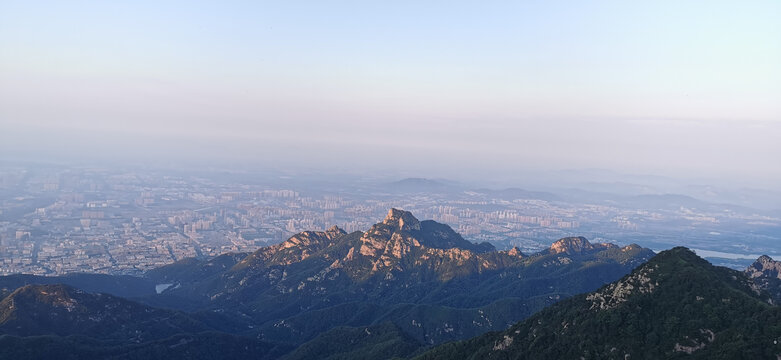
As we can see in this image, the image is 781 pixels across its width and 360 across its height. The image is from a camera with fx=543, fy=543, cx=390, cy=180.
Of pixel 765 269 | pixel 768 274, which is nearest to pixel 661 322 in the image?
pixel 768 274

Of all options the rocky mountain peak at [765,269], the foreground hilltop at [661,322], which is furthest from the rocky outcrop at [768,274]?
the foreground hilltop at [661,322]

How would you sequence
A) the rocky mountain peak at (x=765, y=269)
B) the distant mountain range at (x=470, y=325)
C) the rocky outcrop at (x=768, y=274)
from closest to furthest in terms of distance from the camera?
the distant mountain range at (x=470, y=325) < the rocky outcrop at (x=768, y=274) < the rocky mountain peak at (x=765, y=269)

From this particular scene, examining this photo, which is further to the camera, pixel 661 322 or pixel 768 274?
pixel 768 274

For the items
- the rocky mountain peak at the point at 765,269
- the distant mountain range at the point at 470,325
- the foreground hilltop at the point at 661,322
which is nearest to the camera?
the foreground hilltop at the point at 661,322

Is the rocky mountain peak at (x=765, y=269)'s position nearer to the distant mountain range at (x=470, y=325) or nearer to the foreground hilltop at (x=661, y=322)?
the distant mountain range at (x=470, y=325)

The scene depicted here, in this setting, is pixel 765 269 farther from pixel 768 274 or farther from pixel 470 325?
pixel 470 325

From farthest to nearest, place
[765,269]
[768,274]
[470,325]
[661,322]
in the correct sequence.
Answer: [470,325] → [765,269] → [768,274] → [661,322]

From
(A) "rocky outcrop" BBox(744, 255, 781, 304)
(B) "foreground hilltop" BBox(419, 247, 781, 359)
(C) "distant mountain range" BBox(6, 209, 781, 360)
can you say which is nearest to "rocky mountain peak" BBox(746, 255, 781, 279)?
(A) "rocky outcrop" BBox(744, 255, 781, 304)

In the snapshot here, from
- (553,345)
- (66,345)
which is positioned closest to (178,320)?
(66,345)
